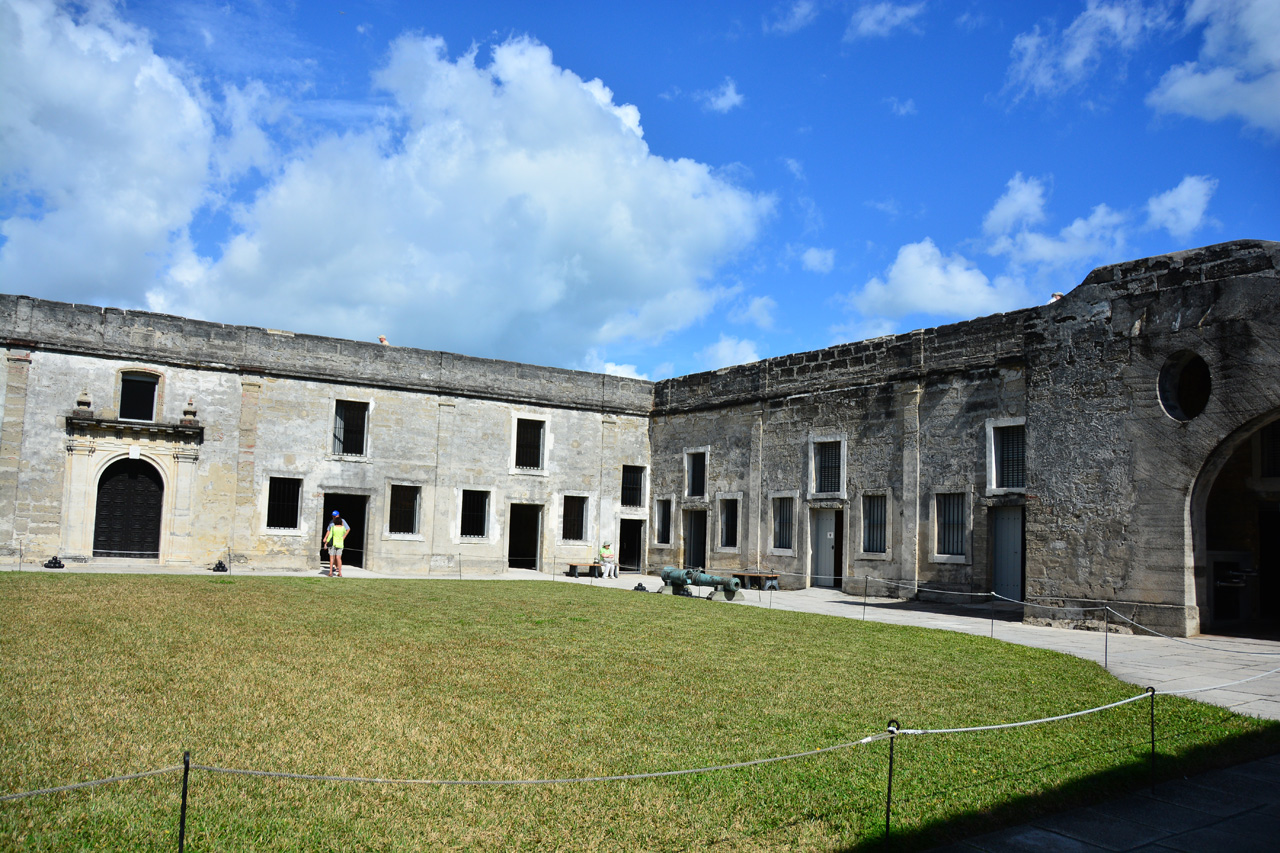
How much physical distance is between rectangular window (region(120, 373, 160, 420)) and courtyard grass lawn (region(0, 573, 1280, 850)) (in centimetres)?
1052

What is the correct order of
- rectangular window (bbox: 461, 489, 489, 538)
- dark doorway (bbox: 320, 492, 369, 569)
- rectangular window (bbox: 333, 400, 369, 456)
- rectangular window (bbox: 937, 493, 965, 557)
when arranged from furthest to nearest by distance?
rectangular window (bbox: 461, 489, 489, 538) < dark doorway (bbox: 320, 492, 369, 569) < rectangular window (bbox: 333, 400, 369, 456) < rectangular window (bbox: 937, 493, 965, 557)

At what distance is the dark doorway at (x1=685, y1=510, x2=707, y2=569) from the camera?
23.5 metres

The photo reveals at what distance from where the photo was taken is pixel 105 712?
5.84m

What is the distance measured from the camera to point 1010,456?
16422 mm

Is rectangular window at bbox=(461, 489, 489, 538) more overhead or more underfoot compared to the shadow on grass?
more overhead

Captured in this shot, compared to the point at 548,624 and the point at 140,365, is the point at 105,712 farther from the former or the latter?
the point at 140,365

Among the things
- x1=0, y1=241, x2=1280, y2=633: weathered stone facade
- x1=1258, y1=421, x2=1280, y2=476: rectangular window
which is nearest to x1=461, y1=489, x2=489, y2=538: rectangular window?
x1=0, y1=241, x2=1280, y2=633: weathered stone facade

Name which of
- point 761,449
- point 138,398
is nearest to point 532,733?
point 761,449

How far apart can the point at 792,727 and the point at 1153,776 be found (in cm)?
224

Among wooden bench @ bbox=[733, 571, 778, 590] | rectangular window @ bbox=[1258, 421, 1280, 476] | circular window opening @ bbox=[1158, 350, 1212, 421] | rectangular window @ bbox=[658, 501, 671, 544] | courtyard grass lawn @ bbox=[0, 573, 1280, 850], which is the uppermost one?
circular window opening @ bbox=[1158, 350, 1212, 421]

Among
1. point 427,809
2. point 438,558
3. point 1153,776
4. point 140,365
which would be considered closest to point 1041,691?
point 1153,776

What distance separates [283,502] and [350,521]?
3.51 m

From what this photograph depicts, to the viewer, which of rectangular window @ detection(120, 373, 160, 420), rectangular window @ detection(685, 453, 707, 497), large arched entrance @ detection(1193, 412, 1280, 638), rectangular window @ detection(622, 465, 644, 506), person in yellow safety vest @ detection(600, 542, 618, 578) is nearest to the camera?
large arched entrance @ detection(1193, 412, 1280, 638)

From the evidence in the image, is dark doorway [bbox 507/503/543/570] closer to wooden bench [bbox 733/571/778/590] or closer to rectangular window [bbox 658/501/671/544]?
rectangular window [bbox 658/501/671/544]
